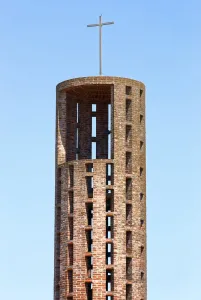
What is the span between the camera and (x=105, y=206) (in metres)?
111

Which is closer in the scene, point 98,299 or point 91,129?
point 98,299

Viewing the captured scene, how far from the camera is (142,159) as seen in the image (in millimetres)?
113875

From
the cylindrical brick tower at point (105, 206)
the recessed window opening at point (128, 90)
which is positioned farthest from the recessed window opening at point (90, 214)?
the recessed window opening at point (128, 90)

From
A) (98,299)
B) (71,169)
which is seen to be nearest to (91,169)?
(71,169)

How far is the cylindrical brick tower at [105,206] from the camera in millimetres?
110188

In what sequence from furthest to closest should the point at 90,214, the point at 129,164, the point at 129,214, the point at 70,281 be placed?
the point at 129,164 → the point at 129,214 → the point at 90,214 → the point at 70,281

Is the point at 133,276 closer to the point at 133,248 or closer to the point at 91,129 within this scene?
the point at 133,248

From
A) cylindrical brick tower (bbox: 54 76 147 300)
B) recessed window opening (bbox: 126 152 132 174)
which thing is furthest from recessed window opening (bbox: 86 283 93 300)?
recessed window opening (bbox: 126 152 132 174)

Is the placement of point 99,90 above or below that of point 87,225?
above

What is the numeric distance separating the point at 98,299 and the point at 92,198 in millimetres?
6768

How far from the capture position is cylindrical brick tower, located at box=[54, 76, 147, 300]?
110188 millimetres

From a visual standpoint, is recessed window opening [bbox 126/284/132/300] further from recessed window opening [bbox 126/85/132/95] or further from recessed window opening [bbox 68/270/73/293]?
recessed window opening [bbox 126/85/132/95]

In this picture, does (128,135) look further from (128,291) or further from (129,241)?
(128,291)

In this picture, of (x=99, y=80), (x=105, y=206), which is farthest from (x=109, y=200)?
(x=99, y=80)
